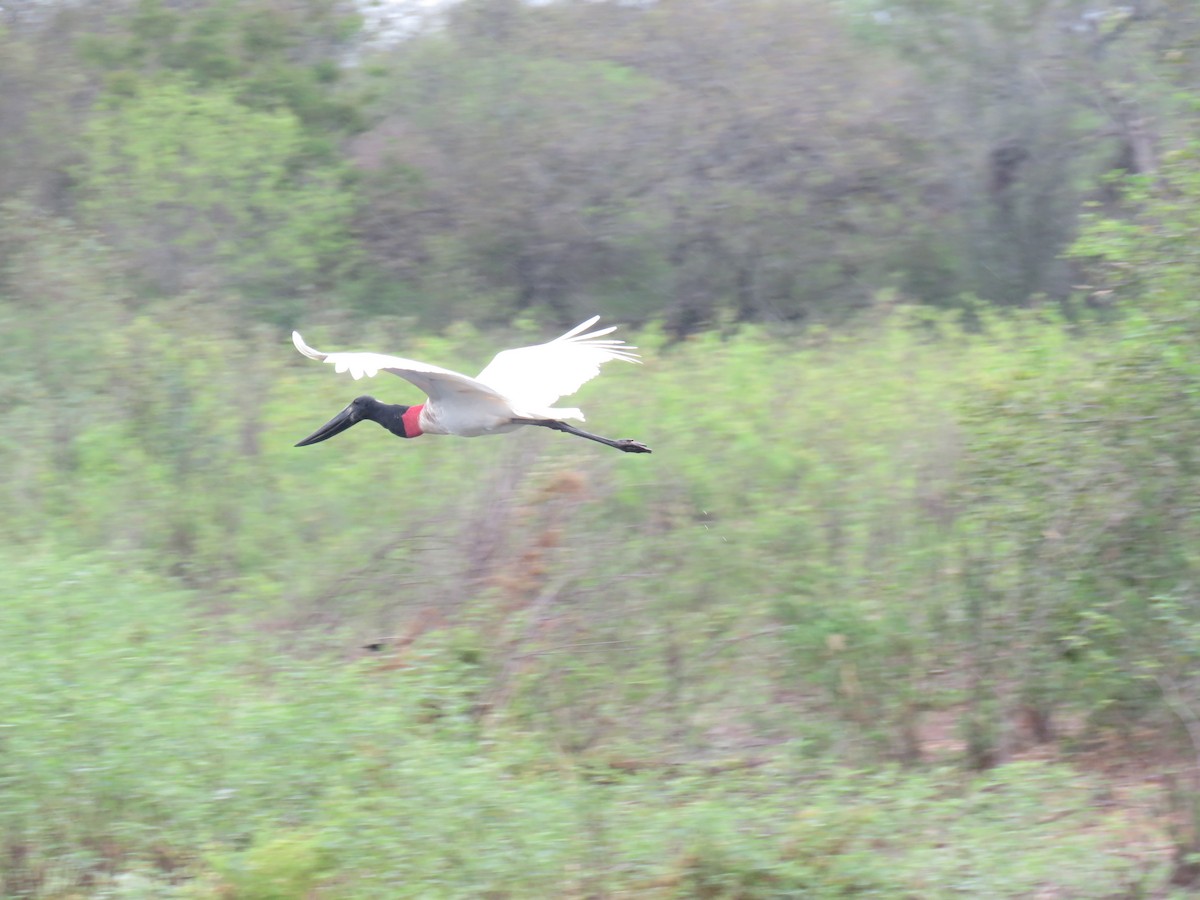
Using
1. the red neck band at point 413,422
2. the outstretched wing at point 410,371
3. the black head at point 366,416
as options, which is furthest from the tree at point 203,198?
the outstretched wing at point 410,371

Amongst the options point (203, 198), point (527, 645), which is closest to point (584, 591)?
point (527, 645)

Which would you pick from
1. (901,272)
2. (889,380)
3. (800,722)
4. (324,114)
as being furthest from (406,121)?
(800,722)

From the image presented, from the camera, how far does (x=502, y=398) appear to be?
5.71 m

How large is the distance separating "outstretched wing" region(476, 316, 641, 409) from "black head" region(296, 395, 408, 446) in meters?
0.39

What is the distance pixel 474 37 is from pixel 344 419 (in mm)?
12028

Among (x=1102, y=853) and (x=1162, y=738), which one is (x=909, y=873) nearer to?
(x=1102, y=853)

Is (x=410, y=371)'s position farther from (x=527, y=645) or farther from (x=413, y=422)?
(x=527, y=645)

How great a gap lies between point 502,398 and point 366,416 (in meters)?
0.82

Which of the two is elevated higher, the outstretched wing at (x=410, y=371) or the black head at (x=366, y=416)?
the outstretched wing at (x=410, y=371)

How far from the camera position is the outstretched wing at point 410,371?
4.70 meters

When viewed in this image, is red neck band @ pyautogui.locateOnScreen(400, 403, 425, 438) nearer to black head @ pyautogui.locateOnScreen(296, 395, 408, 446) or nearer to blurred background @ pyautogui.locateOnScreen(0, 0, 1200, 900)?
black head @ pyautogui.locateOnScreen(296, 395, 408, 446)

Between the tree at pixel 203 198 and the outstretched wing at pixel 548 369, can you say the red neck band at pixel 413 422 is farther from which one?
the tree at pixel 203 198

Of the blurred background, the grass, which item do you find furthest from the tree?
the grass

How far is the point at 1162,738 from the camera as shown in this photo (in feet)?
23.8
